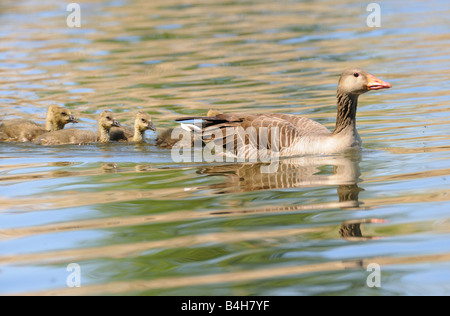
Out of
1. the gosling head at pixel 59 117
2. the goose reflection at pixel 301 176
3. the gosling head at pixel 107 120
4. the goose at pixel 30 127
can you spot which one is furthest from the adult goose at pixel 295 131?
the goose at pixel 30 127

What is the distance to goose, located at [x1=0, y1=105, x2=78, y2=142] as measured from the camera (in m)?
12.1

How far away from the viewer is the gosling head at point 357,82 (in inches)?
375

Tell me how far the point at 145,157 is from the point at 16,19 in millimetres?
20463

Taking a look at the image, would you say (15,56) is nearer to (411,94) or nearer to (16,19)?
(16,19)

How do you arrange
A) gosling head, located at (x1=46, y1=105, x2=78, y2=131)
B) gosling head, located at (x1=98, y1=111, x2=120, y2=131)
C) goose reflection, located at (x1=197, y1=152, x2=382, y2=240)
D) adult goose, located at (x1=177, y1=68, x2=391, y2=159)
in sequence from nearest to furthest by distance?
goose reflection, located at (x1=197, y1=152, x2=382, y2=240) → adult goose, located at (x1=177, y1=68, x2=391, y2=159) → gosling head, located at (x1=98, y1=111, x2=120, y2=131) → gosling head, located at (x1=46, y1=105, x2=78, y2=131)

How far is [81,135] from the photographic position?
12055 millimetres

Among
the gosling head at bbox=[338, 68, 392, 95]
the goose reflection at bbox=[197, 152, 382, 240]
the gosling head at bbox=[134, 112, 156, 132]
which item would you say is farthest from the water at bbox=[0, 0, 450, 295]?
the gosling head at bbox=[338, 68, 392, 95]

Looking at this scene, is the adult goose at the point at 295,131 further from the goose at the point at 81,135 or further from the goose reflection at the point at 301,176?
the goose at the point at 81,135

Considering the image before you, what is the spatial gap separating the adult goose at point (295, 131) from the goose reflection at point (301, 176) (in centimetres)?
17

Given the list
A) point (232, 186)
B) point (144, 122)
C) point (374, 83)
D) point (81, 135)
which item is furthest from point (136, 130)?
point (374, 83)

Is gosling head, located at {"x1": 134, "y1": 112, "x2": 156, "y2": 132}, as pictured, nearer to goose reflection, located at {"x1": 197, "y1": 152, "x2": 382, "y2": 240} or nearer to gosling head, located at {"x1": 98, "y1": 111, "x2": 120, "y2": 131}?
gosling head, located at {"x1": 98, "y1": 111, "x2": 120, "y2": 131}

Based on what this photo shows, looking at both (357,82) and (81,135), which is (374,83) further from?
(81,135)

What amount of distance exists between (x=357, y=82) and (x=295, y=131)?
1057 mm
